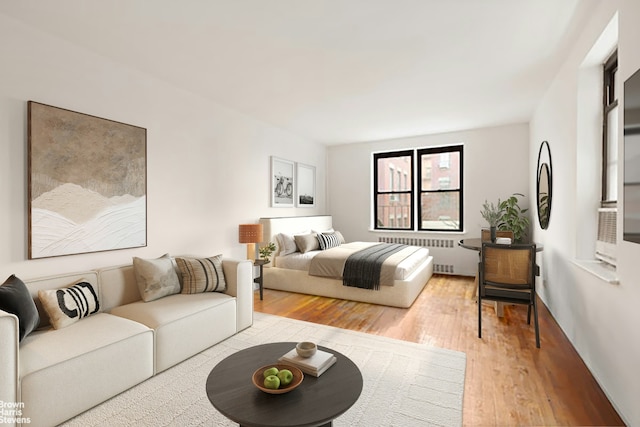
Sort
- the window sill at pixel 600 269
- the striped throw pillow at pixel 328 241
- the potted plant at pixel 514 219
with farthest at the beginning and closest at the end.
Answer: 1. the striped throw pillow at pixel 328 241
2. the potted plant at pixel 514 219
3. the window sill at pixel 600 269

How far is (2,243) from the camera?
2.31 meters

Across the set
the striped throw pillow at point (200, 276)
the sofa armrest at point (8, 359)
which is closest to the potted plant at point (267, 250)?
the striped throw pillow at point (200, 276)

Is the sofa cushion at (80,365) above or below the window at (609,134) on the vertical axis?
below

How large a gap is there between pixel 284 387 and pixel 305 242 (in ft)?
11.5

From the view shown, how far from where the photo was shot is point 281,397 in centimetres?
145

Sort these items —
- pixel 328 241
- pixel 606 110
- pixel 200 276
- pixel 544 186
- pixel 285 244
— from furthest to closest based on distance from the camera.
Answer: pixel 328 241, pixel 285 244, pixel 544 186, pixel 200 276, pixel 606 110

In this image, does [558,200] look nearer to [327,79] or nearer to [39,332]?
[327,79]

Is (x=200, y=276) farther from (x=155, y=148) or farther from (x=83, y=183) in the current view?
(x=155, y=148)

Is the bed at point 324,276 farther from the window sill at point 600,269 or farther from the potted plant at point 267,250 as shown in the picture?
the window sill at point 600,269

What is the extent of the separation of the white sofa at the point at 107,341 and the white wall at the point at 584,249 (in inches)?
113

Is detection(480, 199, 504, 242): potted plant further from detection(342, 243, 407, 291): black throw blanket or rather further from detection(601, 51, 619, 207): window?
detection(601, 51, 619, 207): window

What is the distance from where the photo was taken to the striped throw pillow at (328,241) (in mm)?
5168

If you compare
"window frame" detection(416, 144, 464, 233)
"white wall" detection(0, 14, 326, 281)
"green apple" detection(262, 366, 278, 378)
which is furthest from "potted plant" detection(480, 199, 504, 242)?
"green apple" detection(262, 366, 278, 378)

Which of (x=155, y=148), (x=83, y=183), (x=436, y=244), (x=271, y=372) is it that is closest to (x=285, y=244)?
(x=155, y=148)
